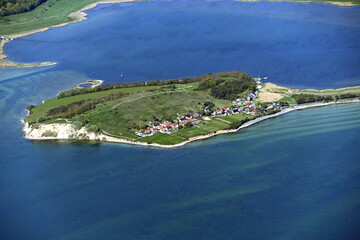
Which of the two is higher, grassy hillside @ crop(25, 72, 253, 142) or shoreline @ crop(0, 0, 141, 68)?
shoreline @ crop(0, 0, 141, 68)

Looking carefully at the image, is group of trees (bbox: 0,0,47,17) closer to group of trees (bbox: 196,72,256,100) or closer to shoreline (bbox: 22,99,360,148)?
group of trees (bbox: 196,72,256,100)

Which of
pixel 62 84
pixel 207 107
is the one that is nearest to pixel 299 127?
pixel 207 107

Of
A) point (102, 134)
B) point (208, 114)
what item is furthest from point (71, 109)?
point (208, 114)

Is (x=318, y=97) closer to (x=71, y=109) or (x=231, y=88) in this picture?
(x=231, y=88)

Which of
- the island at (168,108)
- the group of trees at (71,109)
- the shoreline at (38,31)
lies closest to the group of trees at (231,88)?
the island at (168,108)

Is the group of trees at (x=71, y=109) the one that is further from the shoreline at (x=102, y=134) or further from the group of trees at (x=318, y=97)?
the group of trees at (x=318, y=97)

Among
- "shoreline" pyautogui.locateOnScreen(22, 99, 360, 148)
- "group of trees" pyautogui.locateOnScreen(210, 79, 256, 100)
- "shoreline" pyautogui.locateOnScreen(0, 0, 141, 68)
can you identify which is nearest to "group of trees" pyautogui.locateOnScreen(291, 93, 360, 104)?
"shoreline" pyautogui.locateOnScreen(22, 99, 360, 148)

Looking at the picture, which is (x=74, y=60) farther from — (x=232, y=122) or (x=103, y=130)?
(x=232, y=122)
